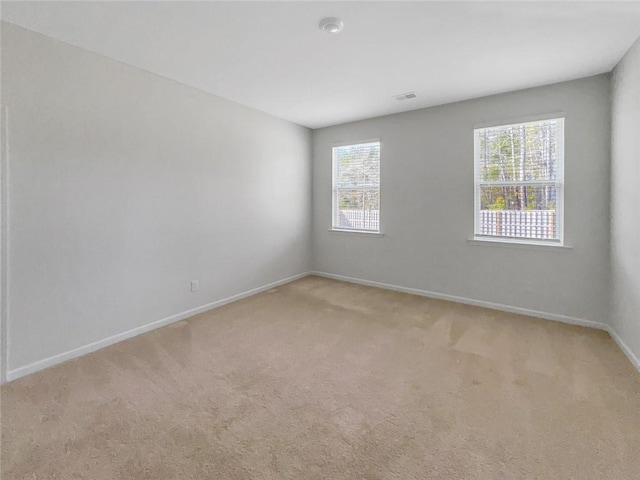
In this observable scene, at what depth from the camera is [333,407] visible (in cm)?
189

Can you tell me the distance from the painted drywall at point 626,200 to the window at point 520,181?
1.54 ft

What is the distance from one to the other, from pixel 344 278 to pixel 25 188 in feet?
12.7

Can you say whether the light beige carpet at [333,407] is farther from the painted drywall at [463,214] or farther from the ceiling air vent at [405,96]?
the ceiling air vent at [405,96]

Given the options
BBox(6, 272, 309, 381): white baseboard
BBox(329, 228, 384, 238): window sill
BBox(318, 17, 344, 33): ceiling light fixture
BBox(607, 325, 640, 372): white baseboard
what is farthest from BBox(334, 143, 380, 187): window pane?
BBox(607, 325, 640, 372): white baseboard

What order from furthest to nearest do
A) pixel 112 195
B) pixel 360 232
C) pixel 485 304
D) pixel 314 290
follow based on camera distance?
1. pixel 360 232
2. pixel 314 290
3. pixel 485 304
4. pixel 112 195

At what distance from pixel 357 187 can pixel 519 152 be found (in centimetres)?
217

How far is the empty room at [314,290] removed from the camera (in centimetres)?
167

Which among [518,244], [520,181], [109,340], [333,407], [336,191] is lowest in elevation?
[333,407]

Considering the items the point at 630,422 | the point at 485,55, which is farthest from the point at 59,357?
the point at 485,55

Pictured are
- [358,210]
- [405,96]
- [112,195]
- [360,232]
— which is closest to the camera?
[112,195]

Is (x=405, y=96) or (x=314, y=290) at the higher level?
(x=405, y=96)

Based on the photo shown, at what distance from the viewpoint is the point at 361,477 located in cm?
140

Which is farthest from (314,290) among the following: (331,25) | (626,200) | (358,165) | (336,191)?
(626,200)

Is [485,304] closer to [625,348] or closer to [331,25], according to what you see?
[625,348]
